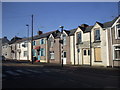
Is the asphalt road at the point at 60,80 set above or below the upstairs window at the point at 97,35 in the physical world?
below

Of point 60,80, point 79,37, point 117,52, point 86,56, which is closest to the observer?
point 60,80

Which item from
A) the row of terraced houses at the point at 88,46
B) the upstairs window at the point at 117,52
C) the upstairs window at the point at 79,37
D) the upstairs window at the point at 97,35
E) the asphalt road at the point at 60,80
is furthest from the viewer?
the upstairs window at the point at 79,37

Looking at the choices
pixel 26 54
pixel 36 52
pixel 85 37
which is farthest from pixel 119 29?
pixel 26 54

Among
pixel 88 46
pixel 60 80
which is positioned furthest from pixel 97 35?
pixel 60 80

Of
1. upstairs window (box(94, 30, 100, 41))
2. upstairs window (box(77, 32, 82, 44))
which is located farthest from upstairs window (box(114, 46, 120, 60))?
upstairs window (box(77, 32, 82, 44))

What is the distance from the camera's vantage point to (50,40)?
34.0m

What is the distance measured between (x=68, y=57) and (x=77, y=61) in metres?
2.52

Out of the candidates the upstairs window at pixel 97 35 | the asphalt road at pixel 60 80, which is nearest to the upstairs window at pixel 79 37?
the upstairs window at pixel 97 35

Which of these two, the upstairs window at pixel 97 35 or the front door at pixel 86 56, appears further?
the front door at pixel 86 56

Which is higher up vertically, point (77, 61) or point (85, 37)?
point (85, 37)

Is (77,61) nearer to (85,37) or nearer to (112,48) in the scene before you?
(85,37)

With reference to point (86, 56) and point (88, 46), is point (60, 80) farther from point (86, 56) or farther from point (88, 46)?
point (86, 56)

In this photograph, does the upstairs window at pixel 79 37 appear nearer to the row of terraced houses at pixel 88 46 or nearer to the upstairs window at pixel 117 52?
the row of terraced houses at pixel 88 46

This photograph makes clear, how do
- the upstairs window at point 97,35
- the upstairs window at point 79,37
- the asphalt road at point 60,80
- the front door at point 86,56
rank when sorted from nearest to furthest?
the asphalt road at point 60,80
the upstairs window at point 97,35
the front door at point 86,56
the upstairs window at point 79,37
